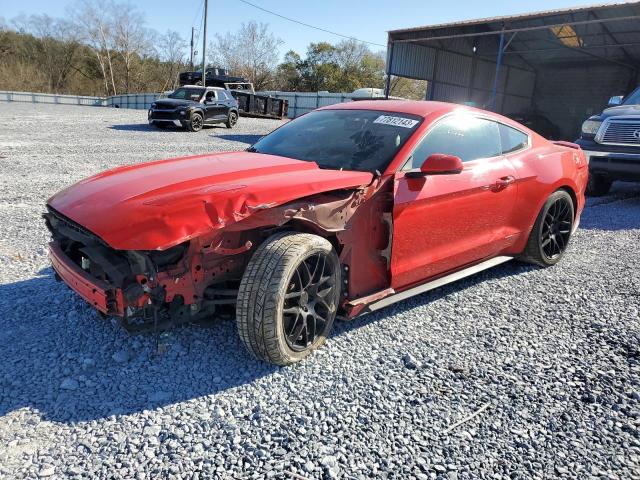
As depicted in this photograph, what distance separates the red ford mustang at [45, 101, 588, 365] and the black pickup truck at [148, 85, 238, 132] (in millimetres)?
13636

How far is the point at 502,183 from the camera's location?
390 centimetres

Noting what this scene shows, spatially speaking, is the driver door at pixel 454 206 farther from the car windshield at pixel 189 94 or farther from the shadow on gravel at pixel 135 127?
the car windshield at pixel 189 94

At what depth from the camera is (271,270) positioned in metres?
2.55

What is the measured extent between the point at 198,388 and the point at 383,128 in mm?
2179

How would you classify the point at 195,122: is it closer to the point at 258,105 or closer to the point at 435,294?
the point at 258,105

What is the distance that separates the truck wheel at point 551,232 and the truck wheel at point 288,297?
7.95 ft

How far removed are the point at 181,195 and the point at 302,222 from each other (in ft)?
2.28

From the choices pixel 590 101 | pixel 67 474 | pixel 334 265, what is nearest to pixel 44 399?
pixel 67 474

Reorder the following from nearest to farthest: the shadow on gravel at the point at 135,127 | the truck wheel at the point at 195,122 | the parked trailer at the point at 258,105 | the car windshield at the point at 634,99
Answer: the car windshield at the point at 634,99 < the shadow on gravel at the point at 135,127 < the truck wheel at the point at 195,122 < the parked trailer at the point at 258,105

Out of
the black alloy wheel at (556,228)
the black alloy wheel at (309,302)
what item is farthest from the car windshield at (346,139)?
the black alloy wheel at (556,228)

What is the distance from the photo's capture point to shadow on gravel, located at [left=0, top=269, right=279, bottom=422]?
7.93ft

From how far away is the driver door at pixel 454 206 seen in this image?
320 cm

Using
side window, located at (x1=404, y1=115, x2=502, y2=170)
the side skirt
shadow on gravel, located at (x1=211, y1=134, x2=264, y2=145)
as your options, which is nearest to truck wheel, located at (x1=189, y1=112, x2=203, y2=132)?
shadow on gravel, located at (x1=211, y1=134, x2=264, y2=145)

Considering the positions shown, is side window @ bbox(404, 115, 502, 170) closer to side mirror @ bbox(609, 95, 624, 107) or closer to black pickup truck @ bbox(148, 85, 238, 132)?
side mirror @ bbox(609, 95, 624, 107)
